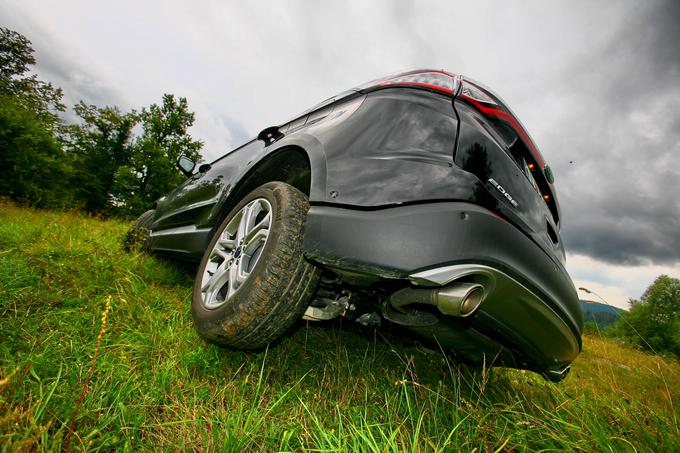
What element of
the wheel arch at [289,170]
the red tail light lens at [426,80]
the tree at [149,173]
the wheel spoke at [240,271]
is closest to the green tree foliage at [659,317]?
the red tail light lens at [426,80]

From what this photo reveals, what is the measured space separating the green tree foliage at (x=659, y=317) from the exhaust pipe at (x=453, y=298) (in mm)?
31512

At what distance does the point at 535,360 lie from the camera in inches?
59.3

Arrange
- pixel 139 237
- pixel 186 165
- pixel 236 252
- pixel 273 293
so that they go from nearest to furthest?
1. pixel 273 293
2. pixel 236 252
3. pixel 139 237
4. pixel 186 165

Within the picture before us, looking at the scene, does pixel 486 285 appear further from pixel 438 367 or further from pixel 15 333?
pixel 15 333

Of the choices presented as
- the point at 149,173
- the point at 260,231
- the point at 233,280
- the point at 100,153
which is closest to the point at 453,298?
the point at 260,231

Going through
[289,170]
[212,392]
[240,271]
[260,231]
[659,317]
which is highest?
[659,317]

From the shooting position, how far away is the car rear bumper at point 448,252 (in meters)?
1.04

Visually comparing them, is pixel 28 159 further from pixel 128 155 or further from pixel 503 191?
pixel 503 191

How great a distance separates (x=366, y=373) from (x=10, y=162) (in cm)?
1966

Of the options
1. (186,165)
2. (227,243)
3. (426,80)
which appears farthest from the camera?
(186,165)

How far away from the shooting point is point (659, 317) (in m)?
26.7

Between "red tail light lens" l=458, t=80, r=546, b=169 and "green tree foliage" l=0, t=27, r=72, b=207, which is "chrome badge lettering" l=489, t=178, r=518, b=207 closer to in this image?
"red tail light lens" l=458, t=80, r=546, b=169

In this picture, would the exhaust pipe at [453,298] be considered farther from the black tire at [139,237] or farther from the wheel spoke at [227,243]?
the black tire at [139,237]

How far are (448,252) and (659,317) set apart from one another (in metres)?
38.9
